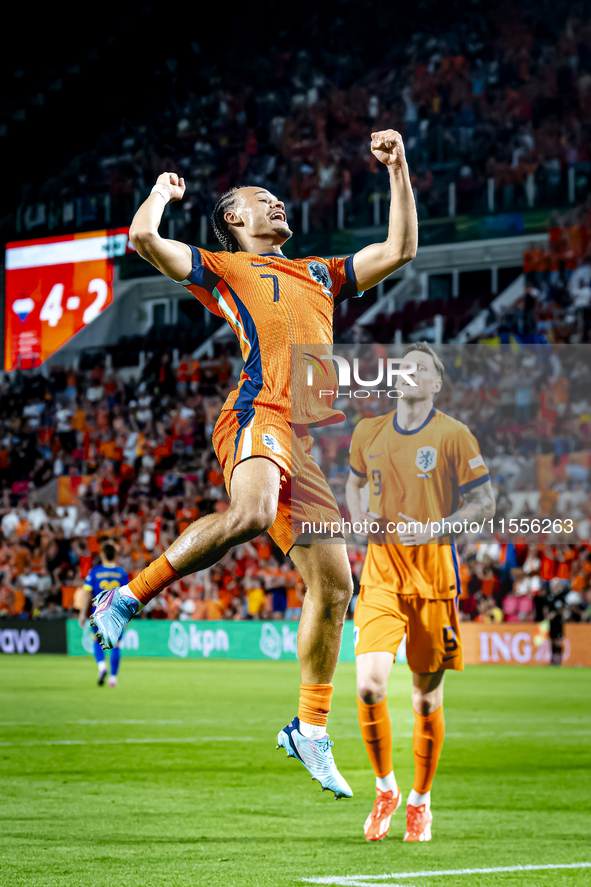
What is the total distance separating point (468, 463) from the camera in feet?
14.9

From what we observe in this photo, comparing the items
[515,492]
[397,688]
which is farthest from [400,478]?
[397,688]

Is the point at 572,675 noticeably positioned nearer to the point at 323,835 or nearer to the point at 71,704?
the point at 71,704

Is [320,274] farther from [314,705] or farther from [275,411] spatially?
[314,705]

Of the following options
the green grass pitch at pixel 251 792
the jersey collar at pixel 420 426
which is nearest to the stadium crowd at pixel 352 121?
the green grass pitch at pixel 251 792

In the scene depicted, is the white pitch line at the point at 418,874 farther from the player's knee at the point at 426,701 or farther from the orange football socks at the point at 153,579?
the orange football socks at the point at 153,579

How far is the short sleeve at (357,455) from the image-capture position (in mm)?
4539

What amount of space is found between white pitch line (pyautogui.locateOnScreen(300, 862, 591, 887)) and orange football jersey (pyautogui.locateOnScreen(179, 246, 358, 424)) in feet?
9.52

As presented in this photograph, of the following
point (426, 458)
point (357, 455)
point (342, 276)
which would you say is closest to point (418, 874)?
point (426, 458)

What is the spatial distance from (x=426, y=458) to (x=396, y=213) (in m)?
1.33

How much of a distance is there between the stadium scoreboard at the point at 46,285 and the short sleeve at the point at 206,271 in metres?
17.0

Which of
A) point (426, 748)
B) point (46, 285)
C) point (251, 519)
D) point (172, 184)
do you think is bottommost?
point (426, 748)

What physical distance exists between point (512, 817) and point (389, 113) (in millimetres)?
20015

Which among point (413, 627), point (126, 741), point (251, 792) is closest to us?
point (413, 627)

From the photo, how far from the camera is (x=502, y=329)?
21.4 meters
